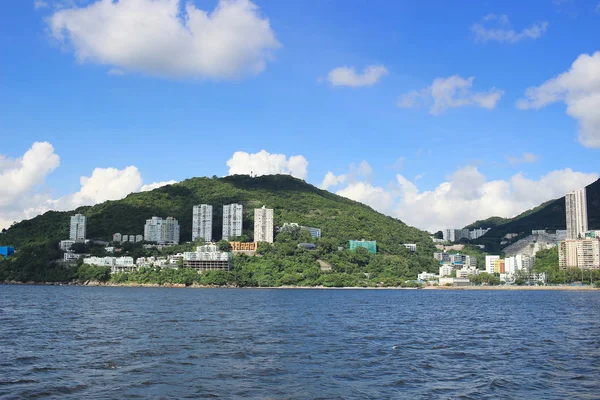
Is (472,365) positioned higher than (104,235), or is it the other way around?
(104,235)

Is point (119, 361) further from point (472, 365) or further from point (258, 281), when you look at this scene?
point (258, 281)

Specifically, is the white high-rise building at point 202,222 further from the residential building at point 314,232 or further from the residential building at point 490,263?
the residential building at point 490,263

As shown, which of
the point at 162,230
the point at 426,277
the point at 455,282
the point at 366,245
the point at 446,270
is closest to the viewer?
the point at 455,282

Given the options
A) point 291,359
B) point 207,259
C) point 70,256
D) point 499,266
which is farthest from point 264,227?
point 291,359

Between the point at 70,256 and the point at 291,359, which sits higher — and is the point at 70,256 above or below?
above

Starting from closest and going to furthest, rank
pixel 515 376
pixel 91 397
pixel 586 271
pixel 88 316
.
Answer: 1. pixel 91 397
2. pixel 515 376
3. pixel 88 316
4. pixel 586 271

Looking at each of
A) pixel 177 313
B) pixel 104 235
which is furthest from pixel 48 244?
pixel 177 313

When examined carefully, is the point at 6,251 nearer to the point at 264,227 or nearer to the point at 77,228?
the point at 77,228
